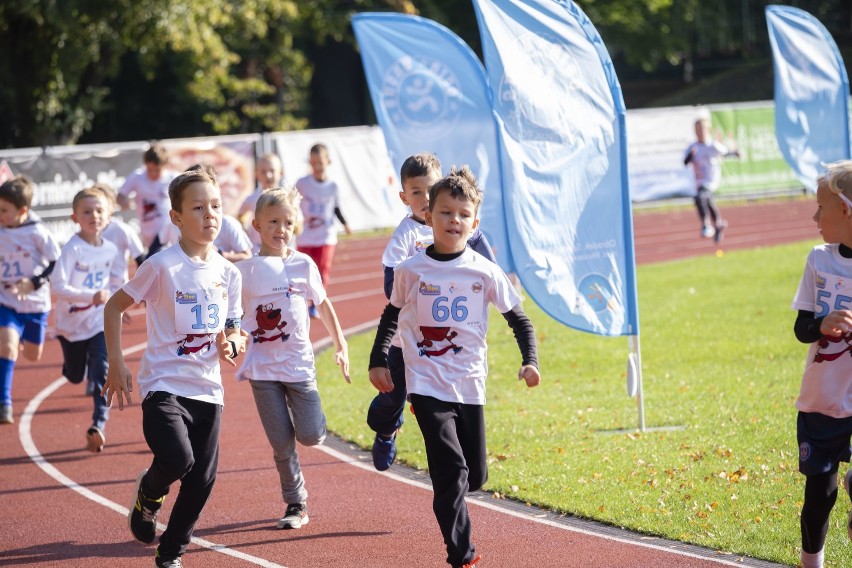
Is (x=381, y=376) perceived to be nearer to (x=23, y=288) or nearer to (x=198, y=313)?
(x=198, y=313)

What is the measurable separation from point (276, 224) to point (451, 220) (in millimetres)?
1582

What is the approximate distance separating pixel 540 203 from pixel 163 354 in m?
3.59

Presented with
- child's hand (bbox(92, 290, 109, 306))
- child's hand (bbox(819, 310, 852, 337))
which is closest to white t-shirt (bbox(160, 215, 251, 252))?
child's hand (bbox(92, 290, 109, 306))

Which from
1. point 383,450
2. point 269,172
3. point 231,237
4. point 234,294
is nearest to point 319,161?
point 269,172

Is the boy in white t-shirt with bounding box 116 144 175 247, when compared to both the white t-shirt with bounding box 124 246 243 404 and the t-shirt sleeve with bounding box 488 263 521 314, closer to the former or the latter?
the white t-shirt with bounding box 124 246 243 404

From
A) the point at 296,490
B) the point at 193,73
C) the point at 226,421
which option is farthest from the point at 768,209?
the point at 296,490

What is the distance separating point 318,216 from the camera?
1459cm

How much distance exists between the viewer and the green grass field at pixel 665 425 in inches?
263

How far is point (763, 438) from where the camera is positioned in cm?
832

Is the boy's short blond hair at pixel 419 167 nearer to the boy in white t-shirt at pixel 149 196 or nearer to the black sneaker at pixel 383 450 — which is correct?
the black sneaker at pixel 383 450

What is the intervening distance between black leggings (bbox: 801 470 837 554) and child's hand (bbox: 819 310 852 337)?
70cm

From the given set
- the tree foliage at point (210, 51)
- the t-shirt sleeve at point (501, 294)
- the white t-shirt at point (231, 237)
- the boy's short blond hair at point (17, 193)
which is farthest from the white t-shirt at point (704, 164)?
the t-shirt sleeve at point (501, 294)

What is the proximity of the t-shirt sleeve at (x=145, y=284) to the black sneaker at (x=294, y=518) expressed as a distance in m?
1.72

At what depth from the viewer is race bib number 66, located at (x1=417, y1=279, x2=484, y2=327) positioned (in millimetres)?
5648
